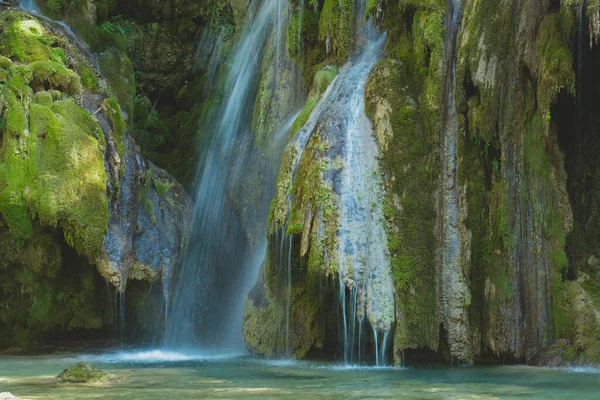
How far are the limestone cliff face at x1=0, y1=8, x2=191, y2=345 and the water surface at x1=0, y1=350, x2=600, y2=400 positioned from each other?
270cm

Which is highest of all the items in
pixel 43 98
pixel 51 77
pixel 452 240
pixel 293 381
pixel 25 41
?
pixel 25 41

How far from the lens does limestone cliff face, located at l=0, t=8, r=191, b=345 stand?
1536 centimetres

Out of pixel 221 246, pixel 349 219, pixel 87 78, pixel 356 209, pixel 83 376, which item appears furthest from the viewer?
pixel 221 246

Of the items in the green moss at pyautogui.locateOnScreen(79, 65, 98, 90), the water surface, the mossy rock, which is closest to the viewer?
the water surface

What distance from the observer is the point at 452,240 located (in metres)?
14.2

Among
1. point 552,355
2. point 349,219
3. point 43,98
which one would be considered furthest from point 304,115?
point 552,355

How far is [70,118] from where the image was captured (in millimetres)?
16188

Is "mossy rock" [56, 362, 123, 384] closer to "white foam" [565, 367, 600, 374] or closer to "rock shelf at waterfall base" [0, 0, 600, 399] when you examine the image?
"rock shelf at waterfall base" [0, 0, 600, 399]

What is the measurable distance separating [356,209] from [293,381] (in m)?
4.35

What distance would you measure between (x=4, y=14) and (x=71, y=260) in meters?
6.40

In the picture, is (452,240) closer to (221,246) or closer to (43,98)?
(221,246)

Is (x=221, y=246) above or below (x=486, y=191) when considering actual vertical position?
below

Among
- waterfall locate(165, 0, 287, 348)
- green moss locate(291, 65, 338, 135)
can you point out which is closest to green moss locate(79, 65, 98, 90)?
waterfall locate(165, 0, 287, 348)

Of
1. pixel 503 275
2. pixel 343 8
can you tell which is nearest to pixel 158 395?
pixel 503 275
